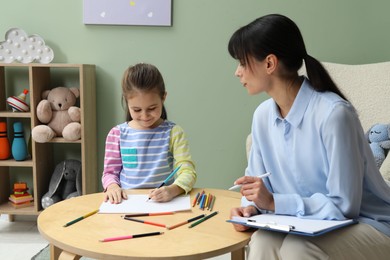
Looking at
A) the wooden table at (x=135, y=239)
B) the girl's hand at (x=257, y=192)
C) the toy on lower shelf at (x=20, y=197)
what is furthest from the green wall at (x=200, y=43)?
the girl's hand at (x=257, y=192)

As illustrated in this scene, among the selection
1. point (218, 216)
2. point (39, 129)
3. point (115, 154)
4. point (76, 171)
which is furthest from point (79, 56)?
point (218, 216)

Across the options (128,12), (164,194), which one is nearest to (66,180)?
(128,12)

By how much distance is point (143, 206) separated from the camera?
125 centimetres

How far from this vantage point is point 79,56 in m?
2.56

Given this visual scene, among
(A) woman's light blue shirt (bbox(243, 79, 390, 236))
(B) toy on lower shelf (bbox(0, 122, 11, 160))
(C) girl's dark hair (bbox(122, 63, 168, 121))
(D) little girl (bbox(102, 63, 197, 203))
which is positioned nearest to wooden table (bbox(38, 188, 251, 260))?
(A) woman's light blue shirt (bbox(243, 79, 390, 236))

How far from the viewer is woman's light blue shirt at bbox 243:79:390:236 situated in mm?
1042

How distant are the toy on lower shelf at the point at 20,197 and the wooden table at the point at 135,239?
1339 millimetres

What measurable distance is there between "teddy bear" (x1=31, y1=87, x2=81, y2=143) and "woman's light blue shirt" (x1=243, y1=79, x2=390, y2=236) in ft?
4.62

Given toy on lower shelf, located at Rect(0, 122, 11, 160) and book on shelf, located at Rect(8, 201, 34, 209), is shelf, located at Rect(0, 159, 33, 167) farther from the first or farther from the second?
book on shelf, located at Rect(8, 201, 34, 209)

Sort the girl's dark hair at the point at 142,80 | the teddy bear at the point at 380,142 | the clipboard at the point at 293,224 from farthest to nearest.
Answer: the teddy bear at the point at 380,142 < the girl's dark hair at the point at 142,80 < the clipboard at the point at 293,224

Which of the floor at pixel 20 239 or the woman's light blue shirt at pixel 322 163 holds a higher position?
the woman's light blue shirt at pixel 322 163

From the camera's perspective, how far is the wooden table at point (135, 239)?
0.94 meters

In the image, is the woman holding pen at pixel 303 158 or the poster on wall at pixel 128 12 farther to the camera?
the poster on wall at pixel 128 12

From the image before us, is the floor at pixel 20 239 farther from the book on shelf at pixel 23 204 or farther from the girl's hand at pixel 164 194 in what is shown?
the girl's hand at pixel 164 194
